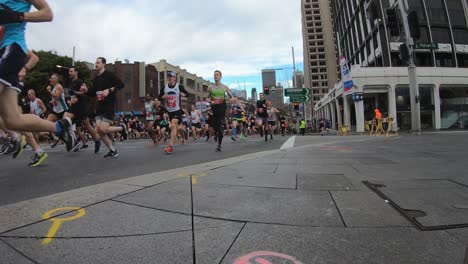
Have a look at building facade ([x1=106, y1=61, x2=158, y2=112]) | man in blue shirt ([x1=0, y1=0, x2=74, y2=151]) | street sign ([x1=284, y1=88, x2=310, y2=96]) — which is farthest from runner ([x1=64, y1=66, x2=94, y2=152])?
building facade ([x1=106, y1=61, x2=158, y2=112])

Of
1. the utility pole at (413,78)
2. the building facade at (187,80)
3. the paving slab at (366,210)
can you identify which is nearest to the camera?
the paving slab at (366,210)

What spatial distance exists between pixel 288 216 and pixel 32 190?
2.49m

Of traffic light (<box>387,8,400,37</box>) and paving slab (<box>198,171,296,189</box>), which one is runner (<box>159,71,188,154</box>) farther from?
traffic light (<box>387,8,400,37</box>)

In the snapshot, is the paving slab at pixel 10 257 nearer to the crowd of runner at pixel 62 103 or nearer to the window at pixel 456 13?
the crowd of runner at pixel 62 103

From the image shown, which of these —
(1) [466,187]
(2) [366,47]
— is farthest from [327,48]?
(1) [466,187]

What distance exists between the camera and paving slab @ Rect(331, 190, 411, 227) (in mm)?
2016

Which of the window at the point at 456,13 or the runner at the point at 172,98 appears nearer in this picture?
the runner at the point at 172,98

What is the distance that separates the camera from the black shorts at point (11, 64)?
121 inches

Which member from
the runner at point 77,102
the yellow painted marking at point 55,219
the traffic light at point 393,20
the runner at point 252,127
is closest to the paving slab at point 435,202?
the yellow painted marking at point 55,219

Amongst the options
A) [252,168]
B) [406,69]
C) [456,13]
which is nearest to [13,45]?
[252,168]

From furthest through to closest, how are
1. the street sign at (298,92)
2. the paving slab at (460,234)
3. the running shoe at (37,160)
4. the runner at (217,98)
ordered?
1. the street sign at (298,92)
2. the runner at (217,98)
3. the running shoe at (37,160)
4. the paving slab at (460,234)

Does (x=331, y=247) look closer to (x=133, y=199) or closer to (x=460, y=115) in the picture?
(x=133, y=199)

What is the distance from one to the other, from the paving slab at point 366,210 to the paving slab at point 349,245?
12 centimetres

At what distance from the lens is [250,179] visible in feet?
11.7
